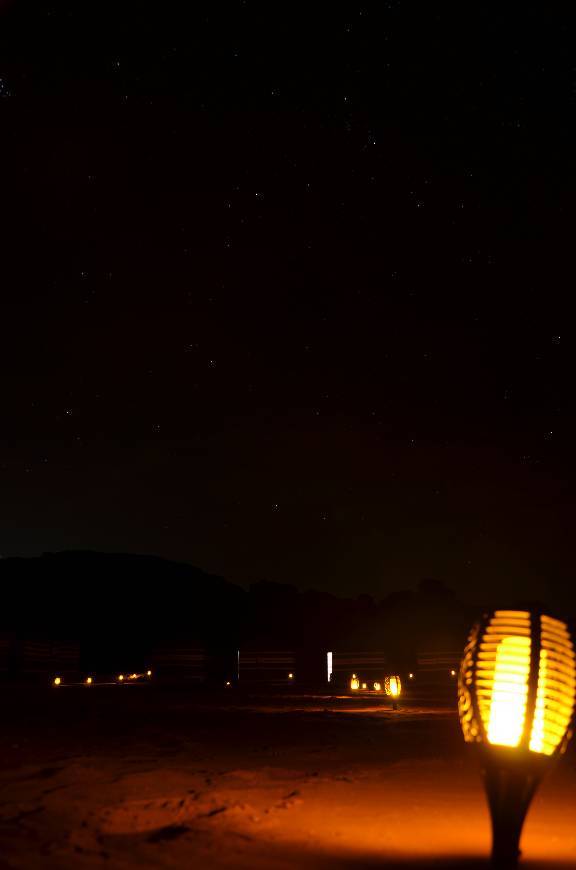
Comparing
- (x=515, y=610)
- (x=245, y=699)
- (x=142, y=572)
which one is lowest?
(x=245, y=699)

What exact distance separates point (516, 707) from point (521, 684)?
0.11m

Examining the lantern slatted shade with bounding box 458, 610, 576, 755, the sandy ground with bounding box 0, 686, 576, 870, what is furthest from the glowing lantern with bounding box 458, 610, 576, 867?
the sandy ground with bounding box 0, 686, 576, 870

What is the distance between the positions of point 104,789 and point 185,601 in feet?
195

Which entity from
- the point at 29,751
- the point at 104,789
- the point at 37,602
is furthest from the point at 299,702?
the point at 37,602

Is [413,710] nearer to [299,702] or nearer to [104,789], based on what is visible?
[299,702]

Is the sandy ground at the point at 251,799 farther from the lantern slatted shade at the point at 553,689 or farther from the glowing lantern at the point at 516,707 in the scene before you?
the lantern slatted shade at the point at 553,689

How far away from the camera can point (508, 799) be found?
12.8 feet

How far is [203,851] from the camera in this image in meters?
4.50

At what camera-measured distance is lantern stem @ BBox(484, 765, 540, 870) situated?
3.90 m

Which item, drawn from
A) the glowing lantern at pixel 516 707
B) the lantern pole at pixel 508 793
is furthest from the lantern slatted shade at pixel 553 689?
the lantern pole at pixel 508 793

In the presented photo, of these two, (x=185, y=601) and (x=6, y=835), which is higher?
(x=185, y=601)

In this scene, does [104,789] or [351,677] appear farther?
[351,677]

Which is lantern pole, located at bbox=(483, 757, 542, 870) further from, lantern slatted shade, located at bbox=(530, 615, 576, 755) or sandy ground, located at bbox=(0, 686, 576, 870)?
sandy ground, located at bbox=(0, 686, 576, 870)

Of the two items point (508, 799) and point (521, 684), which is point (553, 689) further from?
point (508, 799)
